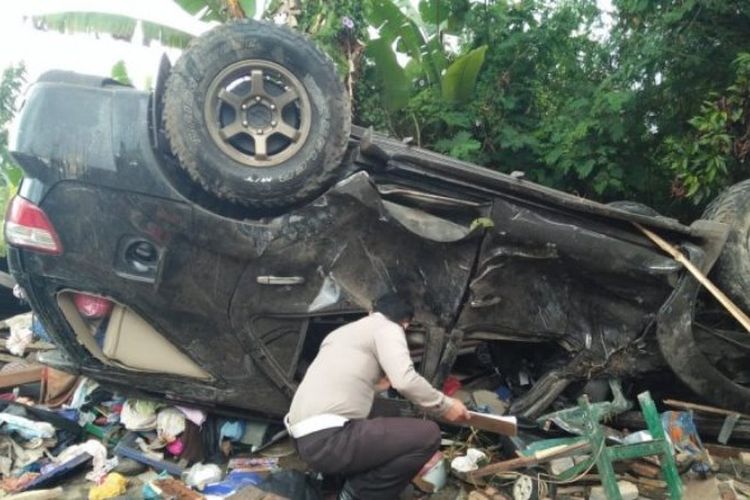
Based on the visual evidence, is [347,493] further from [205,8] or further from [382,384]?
[205,8]

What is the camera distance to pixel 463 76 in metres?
7.73

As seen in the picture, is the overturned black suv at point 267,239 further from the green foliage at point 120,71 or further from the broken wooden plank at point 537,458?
the green foliage at point 120,71

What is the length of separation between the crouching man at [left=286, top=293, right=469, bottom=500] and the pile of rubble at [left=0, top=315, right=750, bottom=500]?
336 mm

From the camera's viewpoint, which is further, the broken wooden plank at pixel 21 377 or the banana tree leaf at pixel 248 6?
the banana tree leaf at pixel 248 6

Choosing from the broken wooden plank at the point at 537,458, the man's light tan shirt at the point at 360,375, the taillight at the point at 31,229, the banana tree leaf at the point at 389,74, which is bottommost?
the broken wooden plank at the point at 537,458

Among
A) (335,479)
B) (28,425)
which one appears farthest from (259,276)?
(28,425)

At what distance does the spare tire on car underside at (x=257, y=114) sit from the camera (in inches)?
107

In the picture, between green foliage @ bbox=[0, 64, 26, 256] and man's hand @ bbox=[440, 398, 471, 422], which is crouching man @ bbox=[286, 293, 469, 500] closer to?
man's hand @ bbox=[440, 398, 471, 422]

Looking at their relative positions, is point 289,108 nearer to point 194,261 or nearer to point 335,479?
point 194,261

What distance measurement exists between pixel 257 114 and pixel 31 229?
1.14 metres

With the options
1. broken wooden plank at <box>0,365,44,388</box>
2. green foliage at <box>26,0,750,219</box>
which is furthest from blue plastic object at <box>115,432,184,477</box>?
green foliage at <box>26,0,750,219</box>

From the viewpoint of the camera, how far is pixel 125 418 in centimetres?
342

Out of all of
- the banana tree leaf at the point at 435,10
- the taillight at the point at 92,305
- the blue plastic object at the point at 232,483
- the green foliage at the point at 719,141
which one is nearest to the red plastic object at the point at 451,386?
the blue plastic object at the point at 232,483

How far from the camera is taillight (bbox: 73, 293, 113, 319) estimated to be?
9.69 ft
